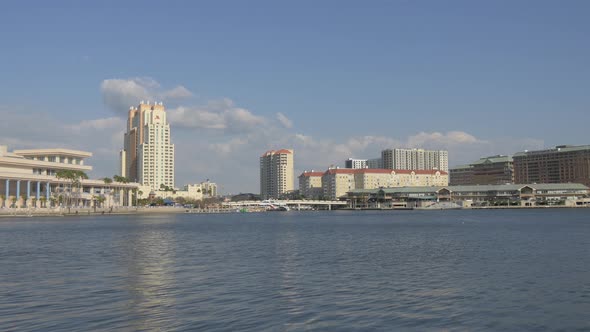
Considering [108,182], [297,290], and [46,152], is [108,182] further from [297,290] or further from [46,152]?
[297,290]

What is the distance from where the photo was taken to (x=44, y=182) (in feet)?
527

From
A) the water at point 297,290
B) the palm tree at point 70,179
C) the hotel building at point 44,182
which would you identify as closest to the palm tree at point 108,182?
the hotel building at point 44,182

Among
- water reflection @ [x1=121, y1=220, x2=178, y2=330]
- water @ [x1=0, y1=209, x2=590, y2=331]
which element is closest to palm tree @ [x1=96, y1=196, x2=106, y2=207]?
water @ [x1=0, y1=209, x2=590, y2=331]

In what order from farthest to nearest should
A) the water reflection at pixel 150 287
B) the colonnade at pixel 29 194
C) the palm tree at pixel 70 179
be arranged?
the palm tree at pixel 70 179, the colonnade at pixel 29 194, the water reflection at pixel 150 287

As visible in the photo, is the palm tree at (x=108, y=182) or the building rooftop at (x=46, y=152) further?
the palm tree at (x=108, y=182)

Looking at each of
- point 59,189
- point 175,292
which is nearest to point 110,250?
point 175,292

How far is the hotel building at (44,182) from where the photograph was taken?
146750 millimetres

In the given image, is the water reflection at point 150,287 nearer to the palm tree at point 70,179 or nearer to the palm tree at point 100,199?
the palm tree at point 70,179

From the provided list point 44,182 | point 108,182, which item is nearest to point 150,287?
point 44,182

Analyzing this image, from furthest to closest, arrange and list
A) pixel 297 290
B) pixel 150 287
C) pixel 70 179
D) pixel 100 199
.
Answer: pixel 100 199, pixel 70 179, pixel 150 287, pixel 297 290

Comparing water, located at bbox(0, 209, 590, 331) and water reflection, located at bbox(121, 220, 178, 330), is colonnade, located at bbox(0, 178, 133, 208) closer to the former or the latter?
water, located at bbox(0, 209, 590, 331)

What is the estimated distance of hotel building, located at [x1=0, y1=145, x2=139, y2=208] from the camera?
147m

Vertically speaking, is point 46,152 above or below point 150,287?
above

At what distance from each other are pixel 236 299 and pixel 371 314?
554 centimetres
